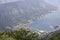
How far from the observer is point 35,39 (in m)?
87.2

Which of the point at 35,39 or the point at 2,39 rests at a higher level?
the point at 2,39

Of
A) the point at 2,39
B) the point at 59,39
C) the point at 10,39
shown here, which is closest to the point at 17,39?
the point at 10,39

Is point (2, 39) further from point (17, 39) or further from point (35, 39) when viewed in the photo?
point (35, 39)

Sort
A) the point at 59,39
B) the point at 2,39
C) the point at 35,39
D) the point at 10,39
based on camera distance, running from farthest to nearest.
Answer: the point at 35,39
the point at 10,39
the point at 2,39
the point at 59,39

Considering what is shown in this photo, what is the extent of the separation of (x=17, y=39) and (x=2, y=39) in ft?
25.3

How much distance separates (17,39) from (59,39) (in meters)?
22.2

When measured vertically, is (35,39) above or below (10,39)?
below

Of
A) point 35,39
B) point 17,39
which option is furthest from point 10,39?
point 35,39

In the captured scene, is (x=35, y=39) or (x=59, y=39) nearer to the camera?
(x=59, y=39)

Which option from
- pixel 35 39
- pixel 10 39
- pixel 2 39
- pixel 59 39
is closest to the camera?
pixel 59 39

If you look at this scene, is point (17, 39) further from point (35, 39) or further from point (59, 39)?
point (59, 39)

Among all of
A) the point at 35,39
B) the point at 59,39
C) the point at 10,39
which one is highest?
the point at 59,39

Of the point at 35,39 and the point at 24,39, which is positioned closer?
the point at 24,39

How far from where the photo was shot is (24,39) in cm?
8038
